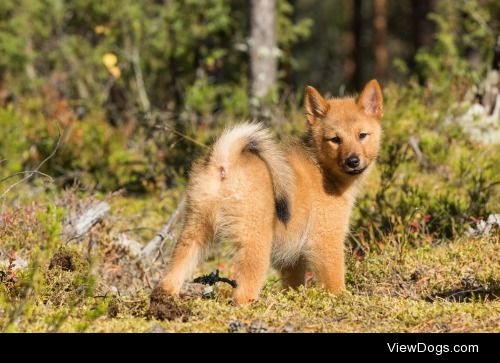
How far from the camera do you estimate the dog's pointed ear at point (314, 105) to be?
Answer: 621 centimetres

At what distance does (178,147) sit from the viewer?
9031 mm

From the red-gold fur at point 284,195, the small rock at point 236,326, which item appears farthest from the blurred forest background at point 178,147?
the red-gold fur at point 284,195

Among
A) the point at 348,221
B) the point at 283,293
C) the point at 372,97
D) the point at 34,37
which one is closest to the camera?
the point at 283,293

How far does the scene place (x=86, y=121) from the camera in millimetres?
11516

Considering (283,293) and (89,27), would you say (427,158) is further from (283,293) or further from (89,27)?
(89,27)

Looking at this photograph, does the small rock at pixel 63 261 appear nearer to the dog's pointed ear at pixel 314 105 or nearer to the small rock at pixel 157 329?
the small rock at pixel 157 329

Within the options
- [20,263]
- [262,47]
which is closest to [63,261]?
[20,263]

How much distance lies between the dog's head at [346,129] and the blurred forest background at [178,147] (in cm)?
75

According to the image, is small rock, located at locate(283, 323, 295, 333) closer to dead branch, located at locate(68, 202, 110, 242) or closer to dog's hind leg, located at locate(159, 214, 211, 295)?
dog's hind leg, located at locate(159, 214, 211, 295)

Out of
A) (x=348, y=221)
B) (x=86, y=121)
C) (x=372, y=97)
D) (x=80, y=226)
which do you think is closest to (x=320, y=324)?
(x=348, y=221)

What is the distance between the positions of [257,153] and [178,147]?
3937 millimetres

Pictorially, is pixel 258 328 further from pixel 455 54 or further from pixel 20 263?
pixel 455 54

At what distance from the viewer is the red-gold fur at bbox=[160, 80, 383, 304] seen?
4.96 metres

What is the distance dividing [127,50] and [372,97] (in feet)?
24.7
